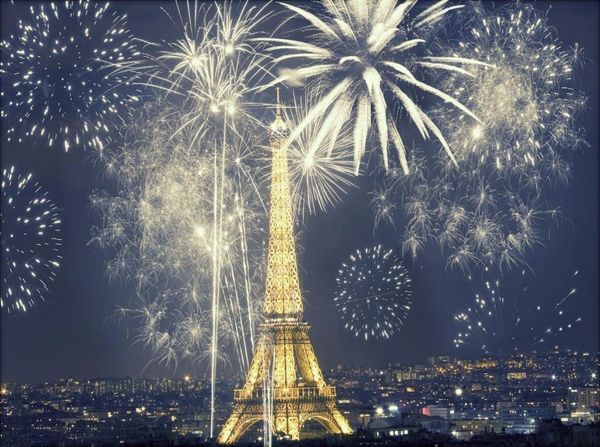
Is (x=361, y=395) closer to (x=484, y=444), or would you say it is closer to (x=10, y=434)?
(x=10, y=434)

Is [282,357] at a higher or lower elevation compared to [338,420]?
higher

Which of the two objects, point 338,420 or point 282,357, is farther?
point 338,420

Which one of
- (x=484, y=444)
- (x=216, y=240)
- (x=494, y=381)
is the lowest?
(x=484, y=444)

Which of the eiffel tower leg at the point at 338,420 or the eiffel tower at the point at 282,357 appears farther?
the eiffel tower leg at the point at 338,420

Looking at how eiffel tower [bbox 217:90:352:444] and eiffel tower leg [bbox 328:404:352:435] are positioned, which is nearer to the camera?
eiffel tower [bbox 217:90:352:444]

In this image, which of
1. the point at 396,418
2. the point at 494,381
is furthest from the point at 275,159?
the point at 494,381

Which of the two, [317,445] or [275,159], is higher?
[275,159]

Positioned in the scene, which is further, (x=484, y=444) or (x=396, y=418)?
(x=396, y=418)

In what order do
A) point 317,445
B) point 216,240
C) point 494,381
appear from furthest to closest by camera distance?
point 494,381, point 317,445, point 216,240
